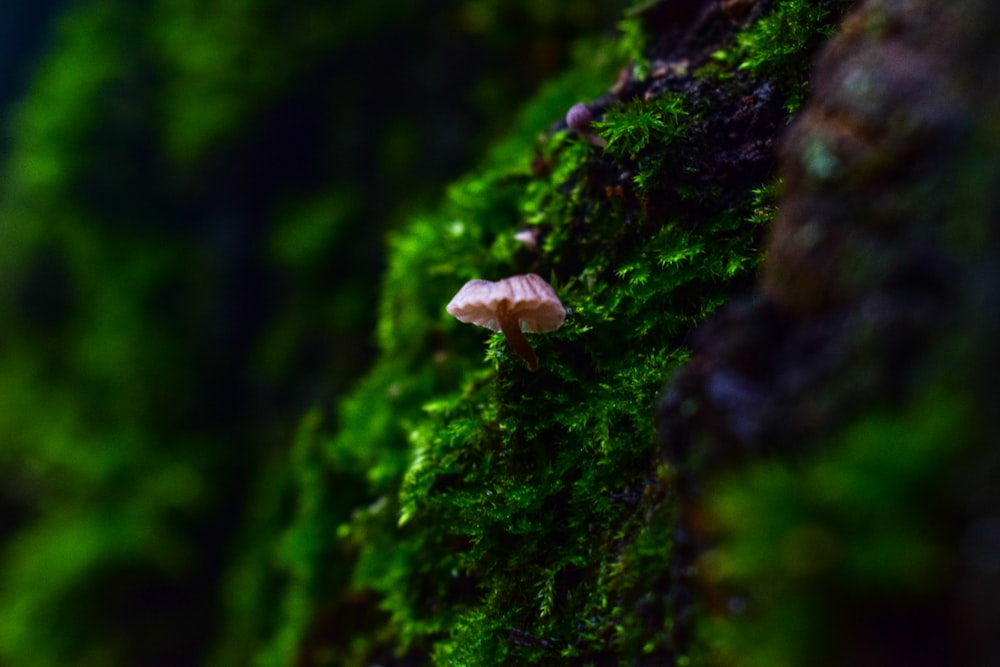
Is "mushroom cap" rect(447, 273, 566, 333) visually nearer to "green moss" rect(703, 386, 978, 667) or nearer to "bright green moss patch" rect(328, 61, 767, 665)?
"bright green moss patch" rect(328, 61, 767, 665)

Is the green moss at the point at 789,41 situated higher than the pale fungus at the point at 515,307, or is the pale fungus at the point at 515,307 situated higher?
the green moss at the point at 789,41

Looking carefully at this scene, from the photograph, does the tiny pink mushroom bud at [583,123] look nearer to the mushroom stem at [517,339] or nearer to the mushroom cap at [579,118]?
the mushroom cap at [579,118]

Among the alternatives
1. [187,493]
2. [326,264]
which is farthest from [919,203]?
[187,493]

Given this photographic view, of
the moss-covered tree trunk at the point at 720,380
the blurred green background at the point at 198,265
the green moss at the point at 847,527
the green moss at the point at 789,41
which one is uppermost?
the blurred green background at the point at 198,265

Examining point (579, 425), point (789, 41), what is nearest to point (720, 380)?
point (579, 425)

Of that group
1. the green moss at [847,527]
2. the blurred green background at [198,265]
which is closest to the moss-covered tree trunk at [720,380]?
the green moss at [847,527]

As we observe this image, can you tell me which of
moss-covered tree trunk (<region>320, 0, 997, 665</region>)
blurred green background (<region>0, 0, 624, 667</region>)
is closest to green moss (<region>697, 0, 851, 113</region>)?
moss-covered tree trunk (<region>320, 0, 997, 665</region>)
